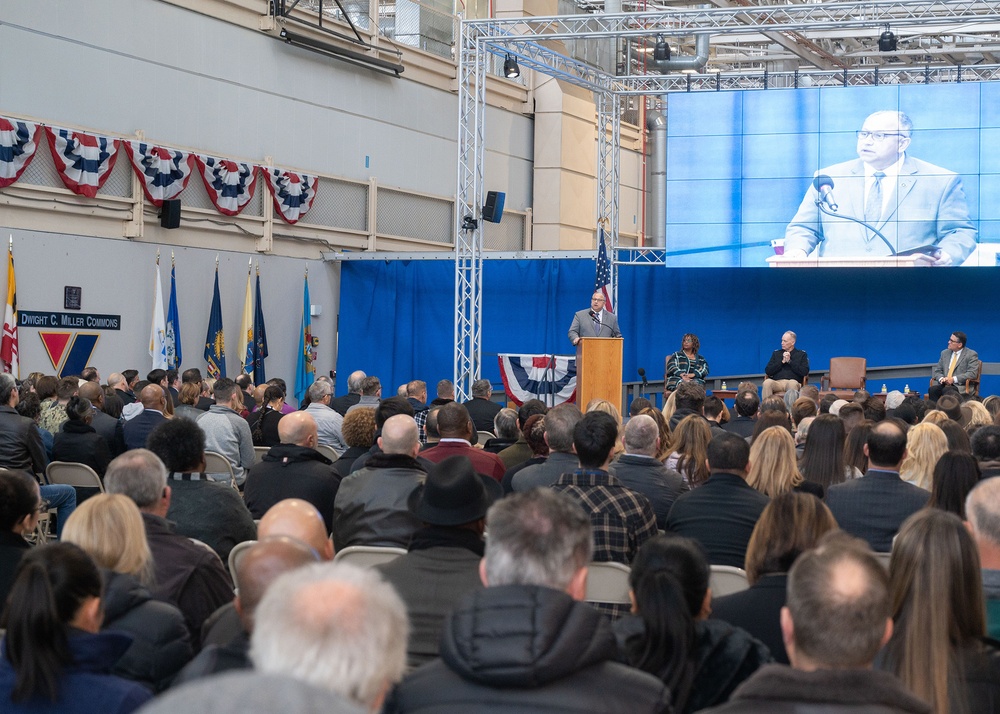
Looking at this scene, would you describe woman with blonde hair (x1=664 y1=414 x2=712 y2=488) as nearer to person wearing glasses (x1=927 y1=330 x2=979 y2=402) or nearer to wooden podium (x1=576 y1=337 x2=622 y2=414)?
wooden podium (x1=576 y1=337 x2=622 y2=414)

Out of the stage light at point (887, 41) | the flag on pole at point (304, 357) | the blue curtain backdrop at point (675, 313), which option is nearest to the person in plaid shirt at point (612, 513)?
the stage light at point (887, 41)

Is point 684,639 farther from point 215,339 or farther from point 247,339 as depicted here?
point 247,339

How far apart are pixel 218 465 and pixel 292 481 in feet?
5.05

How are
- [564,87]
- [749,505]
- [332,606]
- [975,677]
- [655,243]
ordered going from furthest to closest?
[655,243] < [564,87] < [749,505] < [975,677] < [332,606]

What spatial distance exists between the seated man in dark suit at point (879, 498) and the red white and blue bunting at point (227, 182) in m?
10.7

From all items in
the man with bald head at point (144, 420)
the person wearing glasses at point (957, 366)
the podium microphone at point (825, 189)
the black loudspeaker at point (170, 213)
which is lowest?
the man with bald head at point (144, 420)

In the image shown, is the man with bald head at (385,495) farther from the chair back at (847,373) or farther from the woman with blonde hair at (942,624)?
the chair back at (847,373)

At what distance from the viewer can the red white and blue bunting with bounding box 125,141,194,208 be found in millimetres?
12828

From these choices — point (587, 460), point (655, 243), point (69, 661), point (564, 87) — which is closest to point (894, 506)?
point (587, 460)

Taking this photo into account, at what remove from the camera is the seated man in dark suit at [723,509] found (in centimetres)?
415

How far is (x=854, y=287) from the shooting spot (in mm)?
16156

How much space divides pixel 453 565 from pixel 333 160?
13.3 metres

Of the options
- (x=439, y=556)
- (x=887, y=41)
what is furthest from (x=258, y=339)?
(x=439, y=556)

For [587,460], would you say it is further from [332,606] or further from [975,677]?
[332,606]
